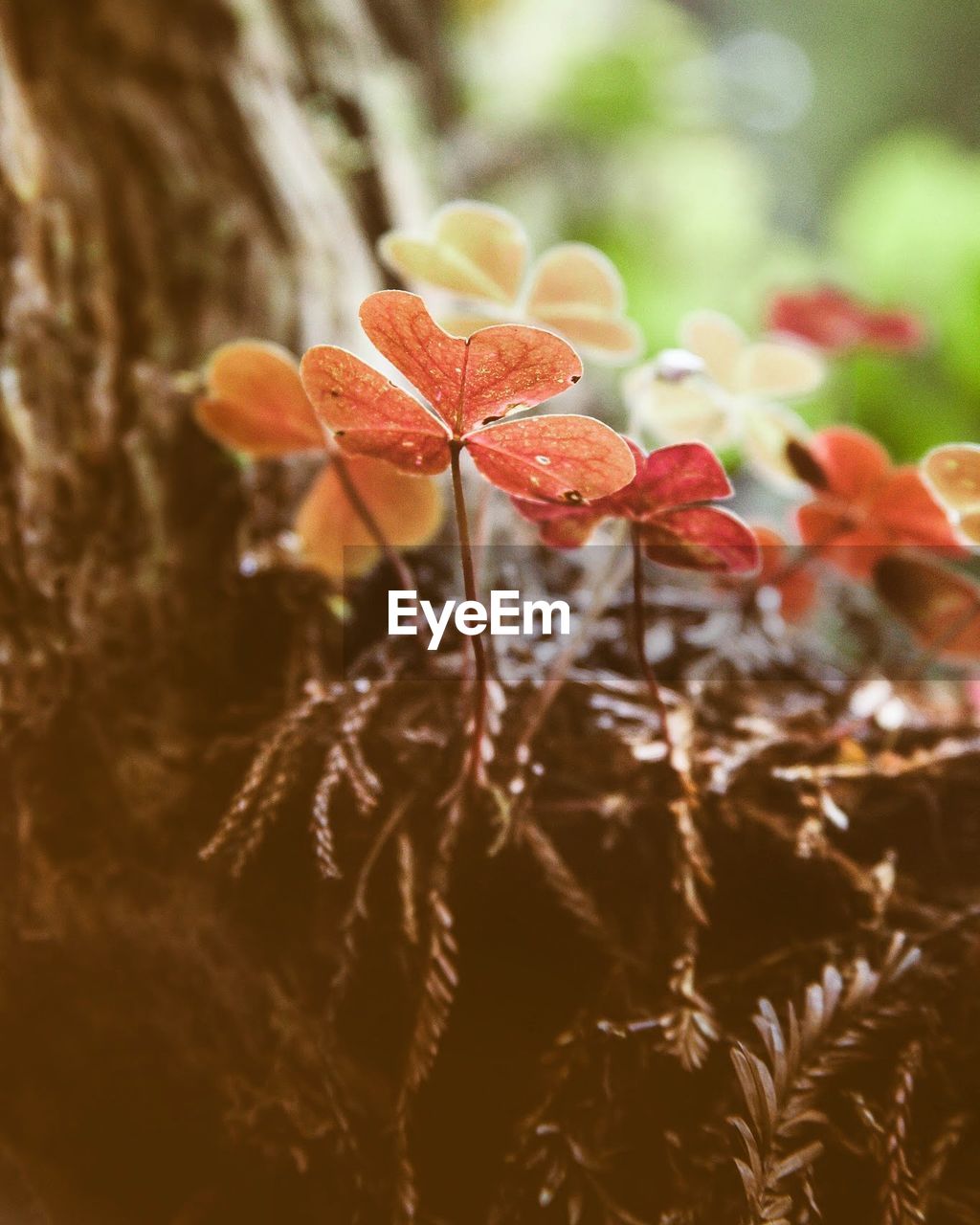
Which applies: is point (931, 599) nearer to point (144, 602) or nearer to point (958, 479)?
point (958, 479)

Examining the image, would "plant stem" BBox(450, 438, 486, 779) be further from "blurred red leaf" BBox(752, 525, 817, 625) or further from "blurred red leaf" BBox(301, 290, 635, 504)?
"blurred red leaf" BBox(752, 525, 817, 625)

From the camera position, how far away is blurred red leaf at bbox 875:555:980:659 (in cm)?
72

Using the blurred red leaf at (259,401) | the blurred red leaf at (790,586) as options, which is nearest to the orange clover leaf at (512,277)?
the blurred red leaf at (259,401)

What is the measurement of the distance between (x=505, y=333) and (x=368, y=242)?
2.67ft

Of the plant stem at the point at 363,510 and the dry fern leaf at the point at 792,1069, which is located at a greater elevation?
the plant stem at the point at 363,510

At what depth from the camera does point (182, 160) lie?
3.30ft

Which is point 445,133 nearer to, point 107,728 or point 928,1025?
point 107,728

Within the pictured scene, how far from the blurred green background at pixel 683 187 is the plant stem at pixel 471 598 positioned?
1223 mm

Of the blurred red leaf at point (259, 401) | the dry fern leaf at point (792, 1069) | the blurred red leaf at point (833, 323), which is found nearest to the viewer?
the dry fern leaf at point (792, 1069)

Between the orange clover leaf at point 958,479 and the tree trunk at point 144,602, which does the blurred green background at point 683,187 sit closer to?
the tree trunk at point 144,602

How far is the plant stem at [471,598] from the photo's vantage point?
489 mm

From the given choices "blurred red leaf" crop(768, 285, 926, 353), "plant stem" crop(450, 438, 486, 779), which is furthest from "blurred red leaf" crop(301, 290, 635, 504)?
"blurred red leaf" crop(768, 285, 926, 353)

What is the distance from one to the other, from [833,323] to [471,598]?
0.93 metres

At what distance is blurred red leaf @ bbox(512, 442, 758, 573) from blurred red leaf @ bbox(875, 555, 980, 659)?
0.27m
